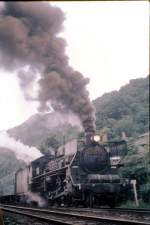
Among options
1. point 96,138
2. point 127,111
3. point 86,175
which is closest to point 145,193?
point 86,175

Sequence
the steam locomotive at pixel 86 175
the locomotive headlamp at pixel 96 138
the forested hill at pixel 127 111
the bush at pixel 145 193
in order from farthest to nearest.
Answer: the forested hill at pixel 127 111 → the locomotive headlamp at pixel 96 138 → the bush at pixel 145 193 → the steam locomotive at pixel 86 175

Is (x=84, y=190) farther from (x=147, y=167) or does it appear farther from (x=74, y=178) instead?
(x=147, y=167)

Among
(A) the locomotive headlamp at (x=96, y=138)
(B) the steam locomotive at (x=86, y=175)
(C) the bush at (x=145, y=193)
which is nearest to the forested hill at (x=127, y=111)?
(B) the steam locomotive at (x=86, y=175)

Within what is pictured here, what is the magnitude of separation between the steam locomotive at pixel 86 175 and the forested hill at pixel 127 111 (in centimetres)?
3083

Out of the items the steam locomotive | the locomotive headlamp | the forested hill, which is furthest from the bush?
the forested hill

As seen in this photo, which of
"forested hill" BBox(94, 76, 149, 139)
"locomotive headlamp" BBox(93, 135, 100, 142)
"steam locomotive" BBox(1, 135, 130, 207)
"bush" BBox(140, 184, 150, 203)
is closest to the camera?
"steam locomotive" BBox(1, 135, 130, 207)

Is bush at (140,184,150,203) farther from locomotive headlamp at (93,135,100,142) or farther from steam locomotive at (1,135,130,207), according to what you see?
locomotive headlamp at (93,135,100,142)

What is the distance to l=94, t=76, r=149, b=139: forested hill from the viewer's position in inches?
1923

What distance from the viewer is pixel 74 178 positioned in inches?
517

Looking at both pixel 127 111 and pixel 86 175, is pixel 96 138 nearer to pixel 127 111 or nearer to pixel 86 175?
pixel 86 175

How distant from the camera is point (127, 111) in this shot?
55.5 metres

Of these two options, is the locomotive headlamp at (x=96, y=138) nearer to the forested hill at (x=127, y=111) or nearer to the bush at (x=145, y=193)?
the bush at (x=145, y=193)

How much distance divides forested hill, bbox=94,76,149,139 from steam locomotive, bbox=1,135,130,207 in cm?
3083

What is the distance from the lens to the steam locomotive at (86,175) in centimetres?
1251
